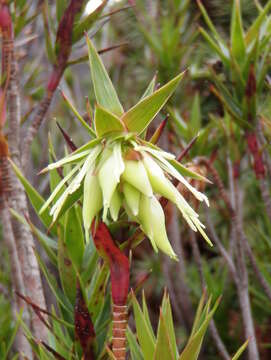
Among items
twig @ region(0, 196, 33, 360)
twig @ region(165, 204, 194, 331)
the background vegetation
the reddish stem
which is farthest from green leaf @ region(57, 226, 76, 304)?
twig @ region(165, 204, 194, 331)

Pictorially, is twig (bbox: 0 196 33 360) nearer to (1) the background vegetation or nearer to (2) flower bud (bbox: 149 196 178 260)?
(1) the background vegetation

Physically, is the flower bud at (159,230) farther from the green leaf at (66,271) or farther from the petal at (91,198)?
the green leaf at (66,271)

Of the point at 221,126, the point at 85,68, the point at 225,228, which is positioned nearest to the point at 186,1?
the point at 221,126

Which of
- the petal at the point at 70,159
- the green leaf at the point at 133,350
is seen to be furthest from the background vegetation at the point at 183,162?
the petal at the point at 70,159

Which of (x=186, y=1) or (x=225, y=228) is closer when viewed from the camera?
(x=186, y=1)

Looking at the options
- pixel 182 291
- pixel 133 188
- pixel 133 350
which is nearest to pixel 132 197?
pixel 133 188

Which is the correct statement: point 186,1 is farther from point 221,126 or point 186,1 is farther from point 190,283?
point 190,283
